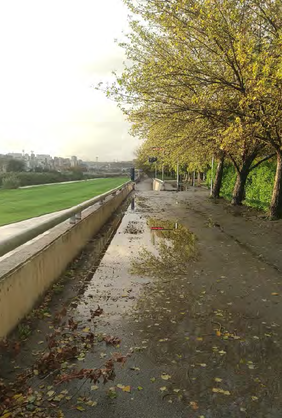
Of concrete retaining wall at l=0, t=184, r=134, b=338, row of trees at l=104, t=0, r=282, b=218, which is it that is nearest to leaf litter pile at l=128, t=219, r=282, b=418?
concrete retaining wall at l=0, t=184, r=134, b=338

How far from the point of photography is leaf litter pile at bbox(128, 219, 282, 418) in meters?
3.17

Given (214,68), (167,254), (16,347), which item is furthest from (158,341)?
(214,68)

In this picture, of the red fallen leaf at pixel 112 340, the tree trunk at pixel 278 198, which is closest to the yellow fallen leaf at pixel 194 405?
the red fallen leaf at pixel 112 340

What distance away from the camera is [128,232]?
13.2 metres

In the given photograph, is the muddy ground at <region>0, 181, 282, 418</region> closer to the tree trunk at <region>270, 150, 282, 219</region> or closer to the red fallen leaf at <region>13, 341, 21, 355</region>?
the red fallen leaf at <region>13, 341, 21, 355</region>

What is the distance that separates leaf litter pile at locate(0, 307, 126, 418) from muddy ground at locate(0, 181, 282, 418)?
1 centimetres

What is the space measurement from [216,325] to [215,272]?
9.20ft

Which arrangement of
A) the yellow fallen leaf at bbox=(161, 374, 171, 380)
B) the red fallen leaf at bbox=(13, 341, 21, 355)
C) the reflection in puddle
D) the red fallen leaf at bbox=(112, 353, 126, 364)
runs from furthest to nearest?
the reflection in puddle
the red fallen leaf at bbox=(13, 341, 21, 355)
the red fallen leaf at bbox=(112, 353, 126, 364)
the yellow fallen leaf at bbox=(161, 374, 171, 380)

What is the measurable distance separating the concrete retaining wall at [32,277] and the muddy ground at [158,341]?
0.70 feet

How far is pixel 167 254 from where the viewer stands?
30.5 ft

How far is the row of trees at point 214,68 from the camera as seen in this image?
947cm

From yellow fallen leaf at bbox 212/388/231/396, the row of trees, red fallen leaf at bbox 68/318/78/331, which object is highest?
the row of trees

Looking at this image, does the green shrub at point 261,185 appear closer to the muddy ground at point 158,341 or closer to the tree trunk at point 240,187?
the tree trunk at point 240,187

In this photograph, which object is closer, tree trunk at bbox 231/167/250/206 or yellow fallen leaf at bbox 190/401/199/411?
yellow fallen leaf at bbox 190/401/199/411
